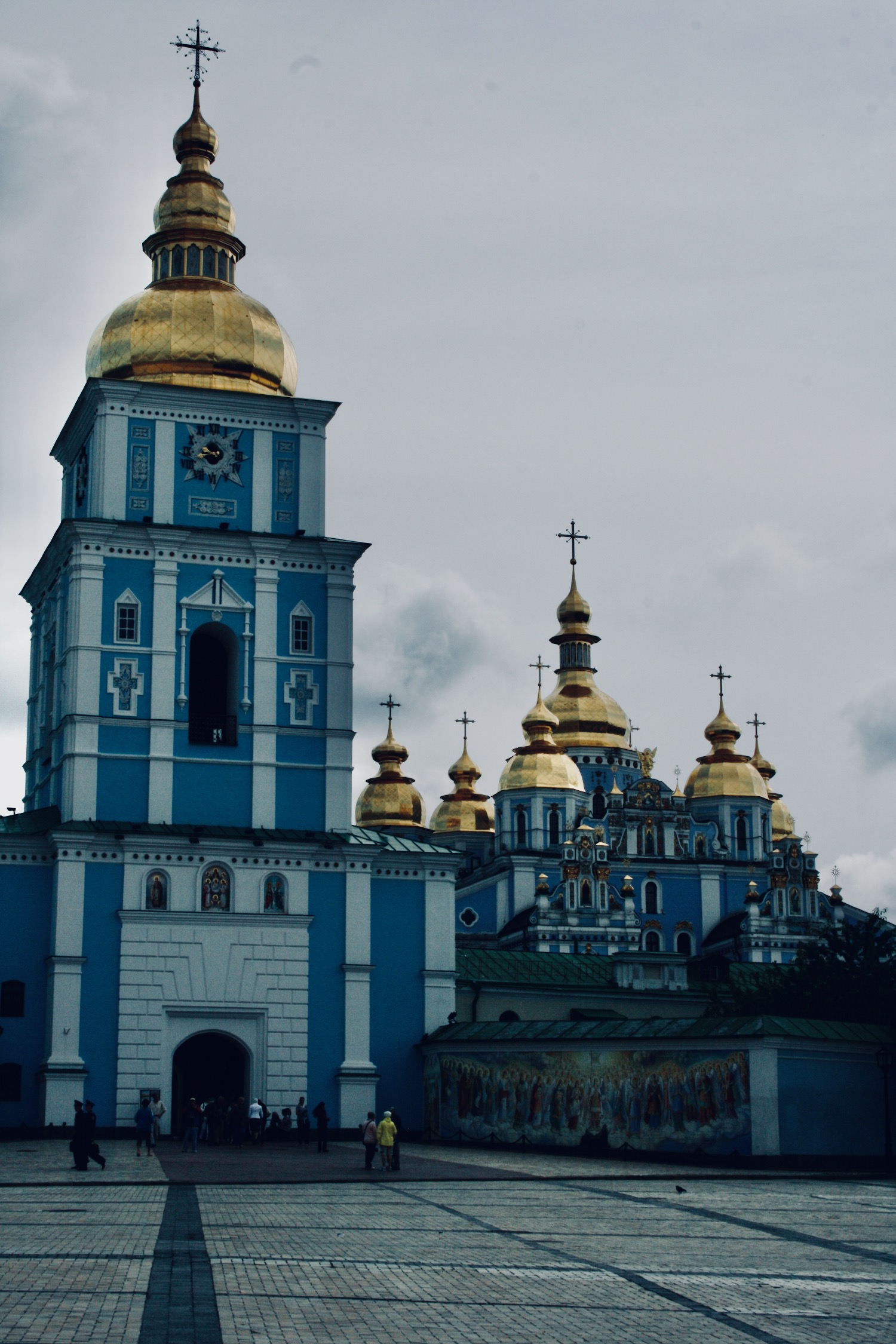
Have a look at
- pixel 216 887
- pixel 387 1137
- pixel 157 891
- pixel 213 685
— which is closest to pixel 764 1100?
pixel 387 1137

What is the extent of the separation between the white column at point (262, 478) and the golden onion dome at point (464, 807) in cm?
3888

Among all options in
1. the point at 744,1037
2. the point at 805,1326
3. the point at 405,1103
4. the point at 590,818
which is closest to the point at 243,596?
the point at 405,1103

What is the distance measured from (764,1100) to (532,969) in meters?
19.4

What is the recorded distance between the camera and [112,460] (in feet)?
119

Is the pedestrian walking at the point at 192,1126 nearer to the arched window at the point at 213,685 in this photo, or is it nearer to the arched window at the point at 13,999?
the arched window at the point at 13,999

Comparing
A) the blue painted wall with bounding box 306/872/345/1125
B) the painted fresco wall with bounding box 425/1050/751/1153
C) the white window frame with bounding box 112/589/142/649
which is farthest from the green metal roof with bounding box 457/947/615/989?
the white window frame with bounding box 112/589/142/649

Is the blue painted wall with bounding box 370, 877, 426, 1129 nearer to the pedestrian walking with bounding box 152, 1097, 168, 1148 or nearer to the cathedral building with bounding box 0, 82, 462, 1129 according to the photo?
the cathedral building with bounding box 0, 82, 462, 1129

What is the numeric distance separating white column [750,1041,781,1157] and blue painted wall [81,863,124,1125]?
12.1m

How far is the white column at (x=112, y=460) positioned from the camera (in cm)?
3606

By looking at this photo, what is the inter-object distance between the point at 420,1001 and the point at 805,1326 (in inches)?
986

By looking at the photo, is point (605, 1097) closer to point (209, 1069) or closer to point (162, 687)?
point (209, 1069)

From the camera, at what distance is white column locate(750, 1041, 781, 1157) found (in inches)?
1042

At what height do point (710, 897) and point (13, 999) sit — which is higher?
point (710, 897)

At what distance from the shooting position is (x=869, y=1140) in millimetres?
27516
